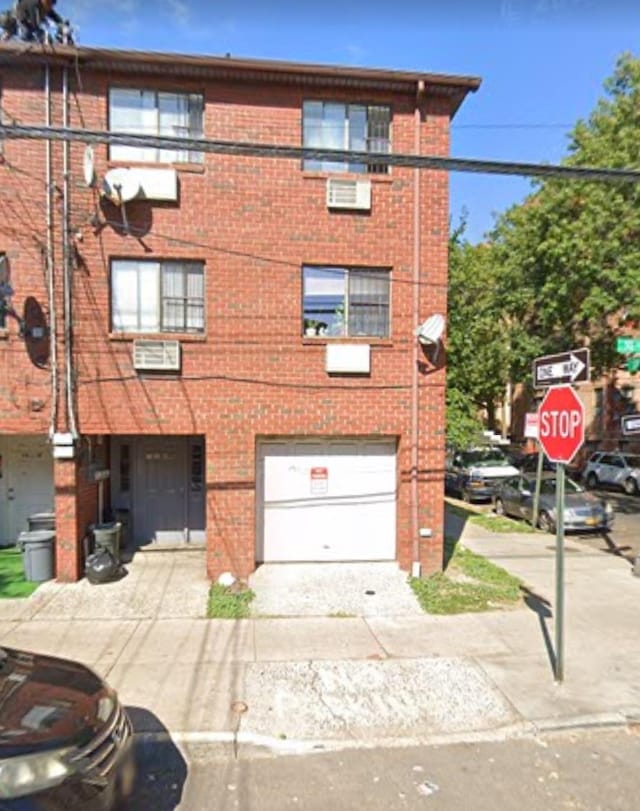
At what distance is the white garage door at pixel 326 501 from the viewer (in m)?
8.55

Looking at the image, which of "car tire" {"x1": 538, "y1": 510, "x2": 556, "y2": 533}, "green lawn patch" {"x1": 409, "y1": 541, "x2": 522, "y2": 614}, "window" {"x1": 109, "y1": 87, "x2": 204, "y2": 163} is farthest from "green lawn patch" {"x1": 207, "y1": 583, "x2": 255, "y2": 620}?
"car tire" {"x1": 538, "y1": 510, "x2": 556, "y2": 533}

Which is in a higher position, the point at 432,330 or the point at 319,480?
the point at 432,330

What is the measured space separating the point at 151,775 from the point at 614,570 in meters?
8.52

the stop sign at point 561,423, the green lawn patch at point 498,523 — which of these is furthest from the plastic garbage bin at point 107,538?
the green lawn patch at point 498,523

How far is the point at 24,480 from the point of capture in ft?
34.7

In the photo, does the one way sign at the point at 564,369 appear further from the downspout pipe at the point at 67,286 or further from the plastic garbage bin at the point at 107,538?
the plastic garbage bin at the point at 107,538

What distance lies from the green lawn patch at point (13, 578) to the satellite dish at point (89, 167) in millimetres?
6027

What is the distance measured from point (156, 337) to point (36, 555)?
3.79m

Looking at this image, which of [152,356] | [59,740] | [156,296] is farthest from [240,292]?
[59,740]

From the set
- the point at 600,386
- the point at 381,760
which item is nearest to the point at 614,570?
the point at 381,760

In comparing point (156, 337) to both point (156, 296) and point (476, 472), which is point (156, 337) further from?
point (476, 472)

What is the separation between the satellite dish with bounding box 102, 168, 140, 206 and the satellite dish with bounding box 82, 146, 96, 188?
194mm

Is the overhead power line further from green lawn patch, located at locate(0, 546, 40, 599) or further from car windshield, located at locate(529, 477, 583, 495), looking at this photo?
car windshield, located at locate(529, 477, 583, 495)

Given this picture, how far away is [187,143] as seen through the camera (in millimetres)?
4816
